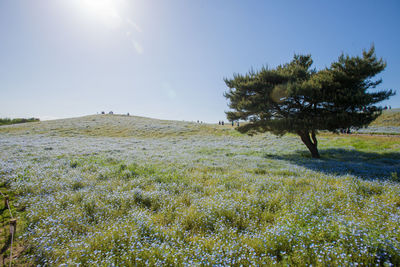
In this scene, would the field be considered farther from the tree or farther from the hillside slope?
the hillside slope

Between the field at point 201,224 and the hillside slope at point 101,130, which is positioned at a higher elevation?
the hillside slope at point 101,130

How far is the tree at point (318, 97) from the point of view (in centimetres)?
1291

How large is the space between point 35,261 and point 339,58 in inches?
824

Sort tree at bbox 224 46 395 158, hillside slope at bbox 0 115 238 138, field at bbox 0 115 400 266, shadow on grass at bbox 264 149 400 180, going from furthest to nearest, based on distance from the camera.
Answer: hillside slope at bbox 0 115 238 138 < tree at bbox 224 46 395 158 < shadow on grass at bbox 264 149 400 180 < field at bbox 0 115 400 266

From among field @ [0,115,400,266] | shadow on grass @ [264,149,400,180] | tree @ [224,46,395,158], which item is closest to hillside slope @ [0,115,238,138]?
tree @ [224,46,395,158]

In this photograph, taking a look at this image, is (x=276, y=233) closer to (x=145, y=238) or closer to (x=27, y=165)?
(x=145, y=238)

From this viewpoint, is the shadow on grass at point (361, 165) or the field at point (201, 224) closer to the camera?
the field at point (201, 224)

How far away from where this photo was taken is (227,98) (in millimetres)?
18938

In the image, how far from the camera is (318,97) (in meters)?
13.3

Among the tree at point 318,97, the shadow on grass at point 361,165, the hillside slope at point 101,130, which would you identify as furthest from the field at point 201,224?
the hillside slope at point 101,130

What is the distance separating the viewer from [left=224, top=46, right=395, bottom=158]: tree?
1291 cm

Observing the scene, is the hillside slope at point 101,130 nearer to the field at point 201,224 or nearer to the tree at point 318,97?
the tree at point 318,97

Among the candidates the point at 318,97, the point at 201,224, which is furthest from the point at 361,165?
the point at 201,224

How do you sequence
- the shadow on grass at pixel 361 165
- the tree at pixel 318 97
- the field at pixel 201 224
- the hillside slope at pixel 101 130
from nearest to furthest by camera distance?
1. the field at pixel 201 224
2. the shadow on grass at pixel 361 165
3. the tree at pixel 318 97
4. the hillside slope at pixel 101 130
